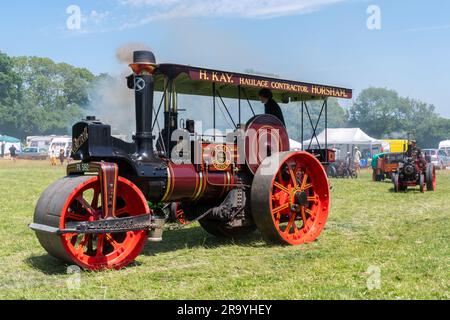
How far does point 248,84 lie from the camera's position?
20.4 feet

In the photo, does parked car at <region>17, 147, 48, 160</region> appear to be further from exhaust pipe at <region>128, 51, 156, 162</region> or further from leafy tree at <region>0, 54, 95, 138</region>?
exhaust pipe at <region>128, 51, 156, 162</region>

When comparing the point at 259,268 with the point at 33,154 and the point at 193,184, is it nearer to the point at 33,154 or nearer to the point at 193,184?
the point at 193,184

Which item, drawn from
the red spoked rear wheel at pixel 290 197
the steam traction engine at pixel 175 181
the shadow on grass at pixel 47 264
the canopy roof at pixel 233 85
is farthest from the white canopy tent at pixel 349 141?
the shadow on grass at pixel 47 264

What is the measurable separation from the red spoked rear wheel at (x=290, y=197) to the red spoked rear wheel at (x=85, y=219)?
1.49 m

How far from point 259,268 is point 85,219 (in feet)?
5.48

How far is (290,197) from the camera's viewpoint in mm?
6590

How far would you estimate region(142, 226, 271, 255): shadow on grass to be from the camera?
20.6 feet

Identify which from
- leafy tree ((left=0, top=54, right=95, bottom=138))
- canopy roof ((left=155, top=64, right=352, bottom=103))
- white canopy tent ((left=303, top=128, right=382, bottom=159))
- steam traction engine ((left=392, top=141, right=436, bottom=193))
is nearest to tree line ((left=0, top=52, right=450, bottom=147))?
leafy tree ((left=0, top=54, right=95, bottom=138))

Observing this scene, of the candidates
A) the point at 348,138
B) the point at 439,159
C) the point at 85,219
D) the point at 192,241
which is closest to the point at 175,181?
the point at 85,219

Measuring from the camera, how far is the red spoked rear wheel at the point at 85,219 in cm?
476

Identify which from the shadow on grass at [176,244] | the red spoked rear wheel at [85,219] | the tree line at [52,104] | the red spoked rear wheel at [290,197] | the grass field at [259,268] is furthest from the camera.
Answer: the tree line at [52,104]

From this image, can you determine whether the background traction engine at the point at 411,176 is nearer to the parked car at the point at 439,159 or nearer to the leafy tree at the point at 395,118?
the parked car at the point at 439,159

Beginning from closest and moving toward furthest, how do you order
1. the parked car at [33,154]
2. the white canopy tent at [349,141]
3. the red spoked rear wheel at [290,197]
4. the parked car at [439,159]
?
the red spoked rear wheel at [290,197], the parked car at [439,159], the white canopy tent at [349,141], the parked car at [33,154]
